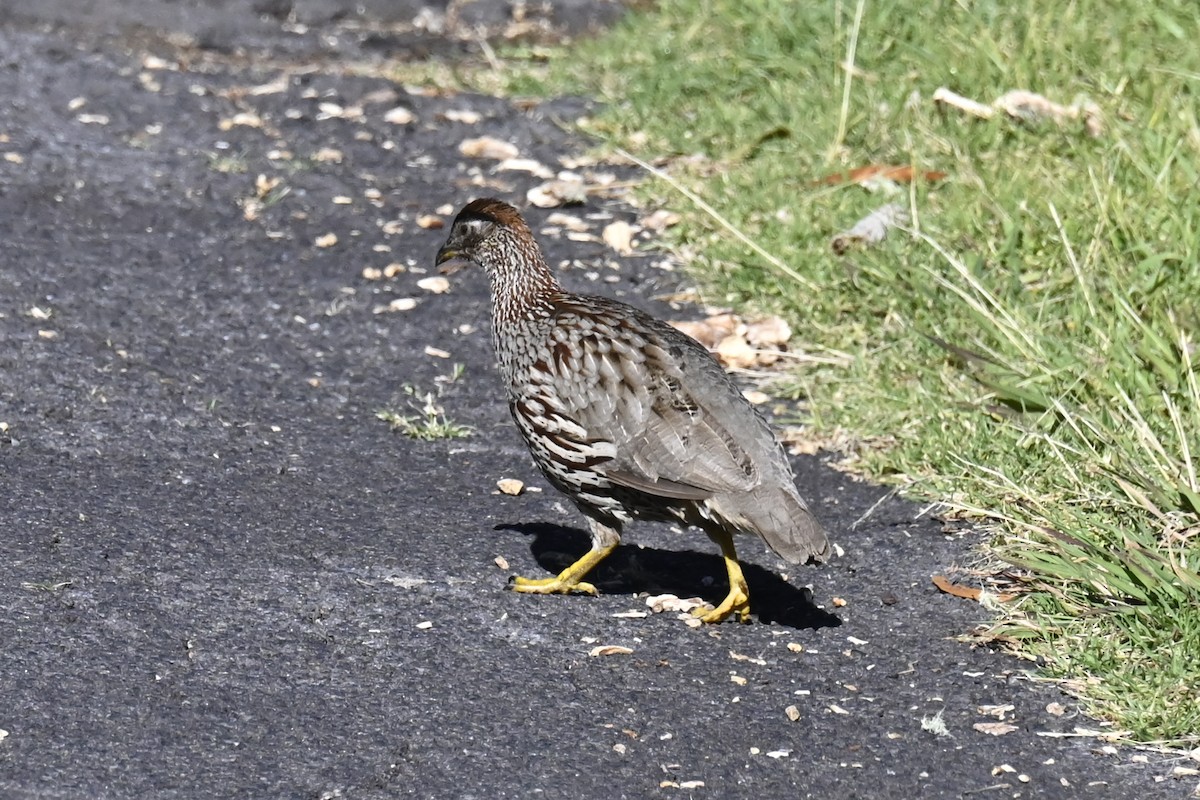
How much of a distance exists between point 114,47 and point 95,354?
4.44 metres

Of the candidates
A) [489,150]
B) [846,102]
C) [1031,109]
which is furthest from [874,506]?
[489,150]

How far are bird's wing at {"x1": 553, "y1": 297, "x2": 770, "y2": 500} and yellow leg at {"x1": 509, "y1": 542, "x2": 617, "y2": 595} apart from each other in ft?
1.35

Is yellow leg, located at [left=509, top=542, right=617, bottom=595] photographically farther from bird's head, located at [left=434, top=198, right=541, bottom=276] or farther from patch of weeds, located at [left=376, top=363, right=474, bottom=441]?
patch of weeds, located at [left=376, top=363, right=474, bottom=441]

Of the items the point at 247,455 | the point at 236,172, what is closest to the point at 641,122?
the point at 236,172

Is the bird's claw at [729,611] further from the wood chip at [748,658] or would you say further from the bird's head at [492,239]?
the bird's head at [492,239]

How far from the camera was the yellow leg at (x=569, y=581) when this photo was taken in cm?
543

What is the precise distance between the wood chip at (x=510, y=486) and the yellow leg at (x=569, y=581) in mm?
748

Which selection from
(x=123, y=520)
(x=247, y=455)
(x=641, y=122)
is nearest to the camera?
(x=123, y=520)

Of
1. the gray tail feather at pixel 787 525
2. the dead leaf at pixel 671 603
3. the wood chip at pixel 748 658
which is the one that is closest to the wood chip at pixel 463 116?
the dead leaf at pixel 671 603

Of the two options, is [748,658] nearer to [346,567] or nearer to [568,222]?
[346,567]

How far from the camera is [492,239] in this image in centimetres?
605

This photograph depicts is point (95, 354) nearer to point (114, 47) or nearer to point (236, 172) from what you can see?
point (236, 172)

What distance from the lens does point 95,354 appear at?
6.95m

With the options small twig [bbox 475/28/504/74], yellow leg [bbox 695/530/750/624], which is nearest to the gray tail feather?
yellow leg [bbox 695/530/750/624]
